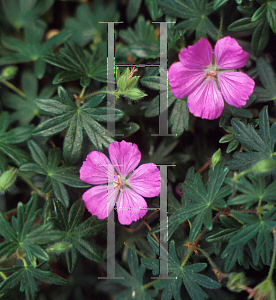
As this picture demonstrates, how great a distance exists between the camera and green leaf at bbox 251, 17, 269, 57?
4.12ft

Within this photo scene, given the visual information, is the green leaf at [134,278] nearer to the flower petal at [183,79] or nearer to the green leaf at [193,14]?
the flower petal at [183,79]

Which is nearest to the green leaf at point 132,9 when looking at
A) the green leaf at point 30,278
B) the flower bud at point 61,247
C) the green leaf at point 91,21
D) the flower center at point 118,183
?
the green leaf at point 91,21

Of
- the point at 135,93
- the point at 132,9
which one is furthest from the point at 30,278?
the point at 132,9

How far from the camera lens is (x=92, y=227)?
1271mm

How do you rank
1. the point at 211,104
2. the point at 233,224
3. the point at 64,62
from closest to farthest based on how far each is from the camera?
the point at 233,224 → the point at 211,104 → the point at 64,62

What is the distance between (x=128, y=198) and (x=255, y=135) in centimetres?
64

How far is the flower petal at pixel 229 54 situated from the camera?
3.73 ft

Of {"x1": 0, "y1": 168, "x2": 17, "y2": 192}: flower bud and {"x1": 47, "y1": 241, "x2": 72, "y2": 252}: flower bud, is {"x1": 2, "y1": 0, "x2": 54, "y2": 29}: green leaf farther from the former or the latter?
{"x1": 47, "y1": 241, "x2": 72, "y2": 252}: flower bud

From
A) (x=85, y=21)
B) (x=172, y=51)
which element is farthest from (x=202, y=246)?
(x=85, y=21)

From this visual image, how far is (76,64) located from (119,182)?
0.64 m

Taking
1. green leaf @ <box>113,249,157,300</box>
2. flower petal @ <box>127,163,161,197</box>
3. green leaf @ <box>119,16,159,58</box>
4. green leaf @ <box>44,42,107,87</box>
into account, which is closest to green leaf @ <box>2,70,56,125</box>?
green leaf @ <box>44,42,107,87</box>

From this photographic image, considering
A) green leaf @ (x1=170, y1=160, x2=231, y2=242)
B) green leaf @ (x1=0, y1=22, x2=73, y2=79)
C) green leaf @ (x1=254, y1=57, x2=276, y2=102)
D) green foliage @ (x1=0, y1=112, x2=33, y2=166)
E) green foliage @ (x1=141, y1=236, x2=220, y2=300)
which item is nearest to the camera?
green leaf @ (x1=170, y1=160, x2=231, y2=242)

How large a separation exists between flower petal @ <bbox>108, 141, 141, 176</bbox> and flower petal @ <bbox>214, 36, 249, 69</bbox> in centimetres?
53

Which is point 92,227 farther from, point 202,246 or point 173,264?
point 202,246
